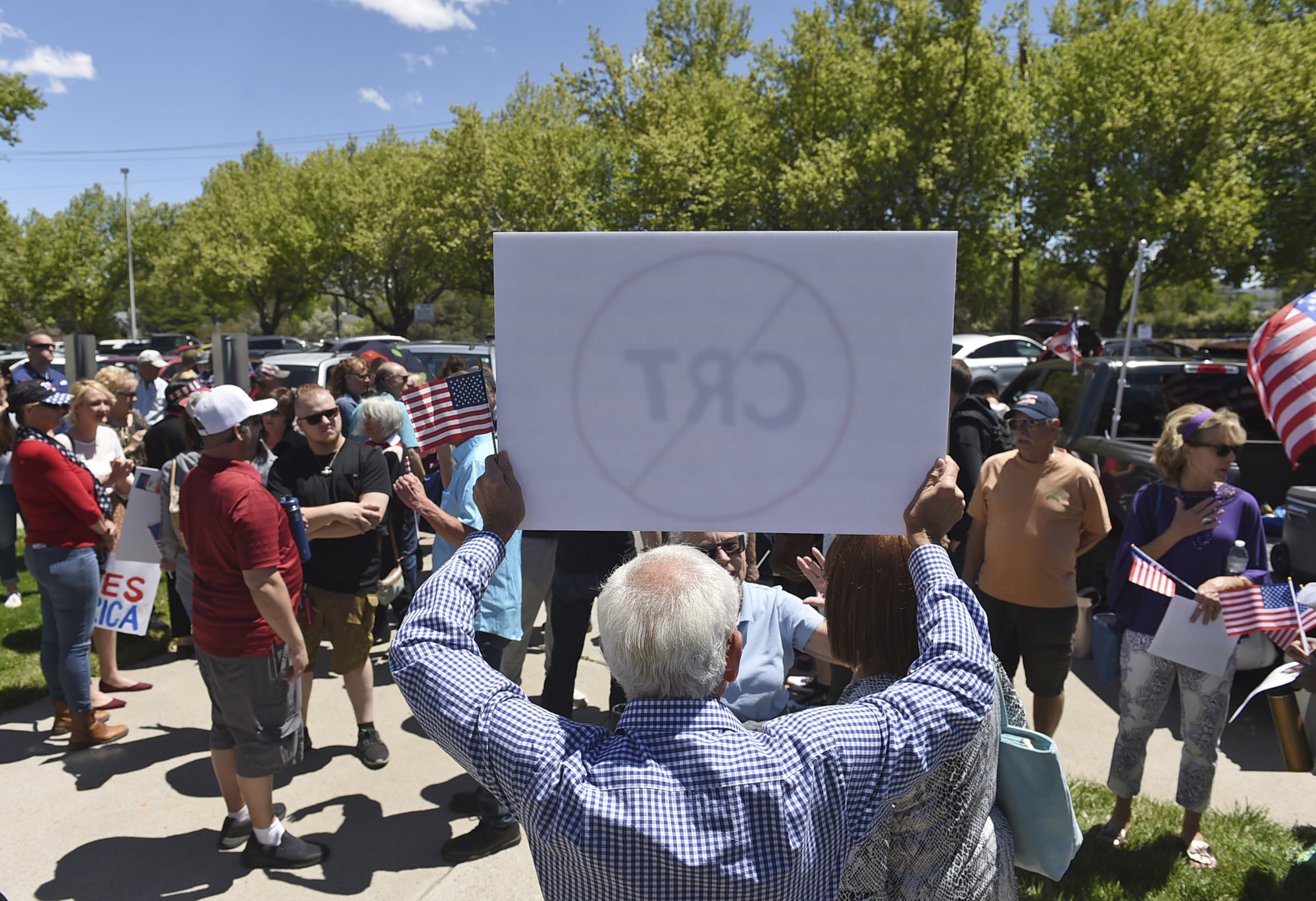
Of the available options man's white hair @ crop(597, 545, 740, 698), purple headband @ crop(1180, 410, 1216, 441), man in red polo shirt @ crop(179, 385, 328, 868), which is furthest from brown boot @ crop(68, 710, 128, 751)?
purple headband @ crop(1180, 410, 1216, 441)

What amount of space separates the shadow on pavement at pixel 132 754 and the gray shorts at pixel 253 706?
3.78 ft

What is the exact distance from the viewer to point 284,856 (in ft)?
10.8

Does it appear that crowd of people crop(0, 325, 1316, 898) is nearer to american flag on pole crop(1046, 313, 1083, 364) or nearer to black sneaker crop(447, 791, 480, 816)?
black sneaker crop(447, 791, 480, 816)

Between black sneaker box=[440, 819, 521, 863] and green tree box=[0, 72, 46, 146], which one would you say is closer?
black sneaker box=[440, 819, 521, 863]

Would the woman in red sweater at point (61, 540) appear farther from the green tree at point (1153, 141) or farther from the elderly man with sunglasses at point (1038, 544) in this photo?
the green tree at point (1153, 141)

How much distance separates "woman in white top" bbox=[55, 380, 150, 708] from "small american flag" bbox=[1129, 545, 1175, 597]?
5.13 meters

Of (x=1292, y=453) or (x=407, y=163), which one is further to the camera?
(x=407, y=163)

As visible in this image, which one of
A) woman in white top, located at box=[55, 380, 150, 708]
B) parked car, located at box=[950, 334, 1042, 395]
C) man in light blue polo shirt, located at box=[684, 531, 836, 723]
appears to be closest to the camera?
man in light blue polo shirt, located at box=[684, 531, 836, 723]

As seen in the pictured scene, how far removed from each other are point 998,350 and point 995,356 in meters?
0.20

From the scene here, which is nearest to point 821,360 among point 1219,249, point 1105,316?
point 1219,249

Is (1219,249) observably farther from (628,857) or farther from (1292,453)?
(628,857)

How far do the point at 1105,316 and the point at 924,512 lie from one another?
87.1ft

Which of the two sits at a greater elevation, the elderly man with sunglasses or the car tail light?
the car tail light

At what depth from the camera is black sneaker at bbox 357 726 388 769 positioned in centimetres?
410
